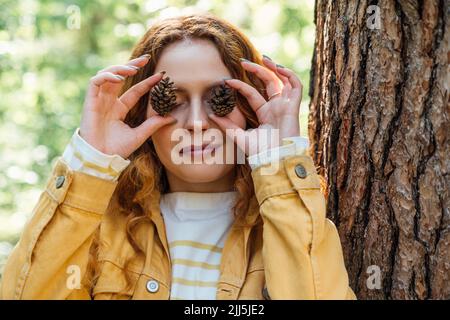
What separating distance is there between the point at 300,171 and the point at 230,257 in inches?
13.1

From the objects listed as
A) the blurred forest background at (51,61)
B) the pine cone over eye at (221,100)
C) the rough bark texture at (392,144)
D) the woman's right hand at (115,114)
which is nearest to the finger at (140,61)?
the woman's right hand at (115,114)

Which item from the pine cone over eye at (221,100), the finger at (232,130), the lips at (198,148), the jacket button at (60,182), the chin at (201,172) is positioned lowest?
the chin at (201,172)

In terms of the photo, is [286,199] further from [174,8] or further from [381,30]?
[174,8]

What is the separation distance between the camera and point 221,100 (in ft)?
6.45

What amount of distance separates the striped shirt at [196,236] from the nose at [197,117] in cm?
23

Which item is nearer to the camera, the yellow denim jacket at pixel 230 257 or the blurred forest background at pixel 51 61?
the yellow denim jacket at pixel 230 257

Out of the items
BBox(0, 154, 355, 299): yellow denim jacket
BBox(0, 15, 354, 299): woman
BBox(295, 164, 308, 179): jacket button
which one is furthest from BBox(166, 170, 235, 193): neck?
BBox(295, 164, 308, 179): jacket button

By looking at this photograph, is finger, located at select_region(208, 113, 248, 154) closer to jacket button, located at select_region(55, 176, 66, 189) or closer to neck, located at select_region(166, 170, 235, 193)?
neck, located at select_region(166, 170, 235, 193)

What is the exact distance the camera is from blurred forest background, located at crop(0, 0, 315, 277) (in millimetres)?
5219

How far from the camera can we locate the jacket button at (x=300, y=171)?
6.07ft

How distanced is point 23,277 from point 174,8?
10.0 ft

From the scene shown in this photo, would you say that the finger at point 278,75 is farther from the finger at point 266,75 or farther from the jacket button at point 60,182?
the jacket button at point 60,182

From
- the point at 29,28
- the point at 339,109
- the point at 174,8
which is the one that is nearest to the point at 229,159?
the point at 339,109
